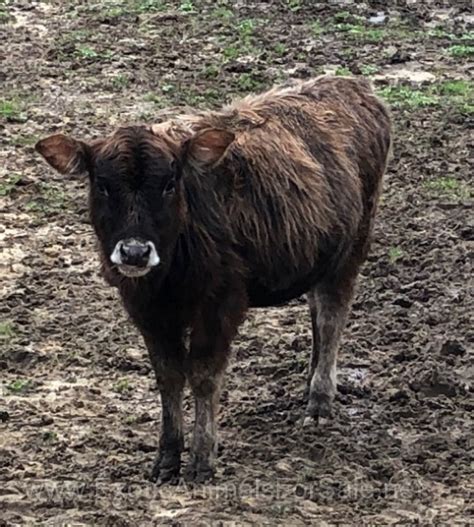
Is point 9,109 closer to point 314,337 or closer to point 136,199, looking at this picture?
point 314,337

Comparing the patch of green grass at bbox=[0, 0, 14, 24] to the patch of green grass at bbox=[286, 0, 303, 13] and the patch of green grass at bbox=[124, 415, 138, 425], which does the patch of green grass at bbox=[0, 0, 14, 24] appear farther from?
the patch of green grass at bbox=[124, 415, 138, 425]

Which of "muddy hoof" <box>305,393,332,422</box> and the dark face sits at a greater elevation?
the dark face

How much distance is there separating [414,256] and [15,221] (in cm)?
330

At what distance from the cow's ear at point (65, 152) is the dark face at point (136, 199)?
0.13 m

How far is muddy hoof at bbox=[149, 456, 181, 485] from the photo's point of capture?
6871 mm

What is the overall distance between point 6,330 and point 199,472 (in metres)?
2.67

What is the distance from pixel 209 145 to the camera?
6.57 m

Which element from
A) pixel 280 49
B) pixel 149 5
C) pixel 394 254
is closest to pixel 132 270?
pixel 394 254

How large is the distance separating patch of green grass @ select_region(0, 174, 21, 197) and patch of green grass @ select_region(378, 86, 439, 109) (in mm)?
4418

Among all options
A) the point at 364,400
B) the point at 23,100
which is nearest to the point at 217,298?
the point at 364,400

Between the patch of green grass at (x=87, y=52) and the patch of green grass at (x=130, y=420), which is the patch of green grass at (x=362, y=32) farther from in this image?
the patch of green grass at (x=130, y=420)

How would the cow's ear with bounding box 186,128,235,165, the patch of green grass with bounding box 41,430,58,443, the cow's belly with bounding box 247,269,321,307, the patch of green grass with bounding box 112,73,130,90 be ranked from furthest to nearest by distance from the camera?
the patch of green grass with bounding box 112,73,130,90 → the patch of green grass with bounding box 41,430,58,443 → the cow's belly with bounding box 247,269,321,307 → the cow's ear with bounding box 186,128,235,165

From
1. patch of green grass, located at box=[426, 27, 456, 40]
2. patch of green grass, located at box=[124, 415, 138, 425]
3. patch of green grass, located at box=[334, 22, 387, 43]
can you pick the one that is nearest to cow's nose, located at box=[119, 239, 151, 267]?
patch of green grass, located at box=[124, 415, 138, 425]

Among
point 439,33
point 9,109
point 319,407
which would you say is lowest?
point 439,33
